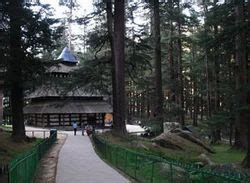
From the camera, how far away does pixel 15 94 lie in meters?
28.4

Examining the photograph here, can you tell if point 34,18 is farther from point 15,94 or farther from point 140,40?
point 140,40

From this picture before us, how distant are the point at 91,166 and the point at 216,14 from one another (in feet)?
35.4

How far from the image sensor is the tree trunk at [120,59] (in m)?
26.7

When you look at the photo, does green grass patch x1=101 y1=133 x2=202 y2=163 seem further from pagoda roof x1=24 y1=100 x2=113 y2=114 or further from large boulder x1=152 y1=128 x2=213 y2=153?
pagoda roof x1=24 y1=100 x2=113 y2=114

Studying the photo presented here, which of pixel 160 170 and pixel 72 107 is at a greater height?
pixel 72 107

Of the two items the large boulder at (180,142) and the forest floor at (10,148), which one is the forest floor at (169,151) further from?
the forest floor at (10,148)

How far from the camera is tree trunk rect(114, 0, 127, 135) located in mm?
26672

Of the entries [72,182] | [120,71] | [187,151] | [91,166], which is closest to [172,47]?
[120,71]

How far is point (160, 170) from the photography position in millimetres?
11789

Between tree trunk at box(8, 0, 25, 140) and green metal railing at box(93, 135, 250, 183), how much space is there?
373 inches

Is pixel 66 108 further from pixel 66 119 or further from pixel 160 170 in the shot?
pixel 160 170

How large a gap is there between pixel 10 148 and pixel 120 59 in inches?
339

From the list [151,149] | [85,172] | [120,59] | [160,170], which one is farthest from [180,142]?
[160,170]

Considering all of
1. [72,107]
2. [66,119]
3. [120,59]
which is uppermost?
[120,59]
